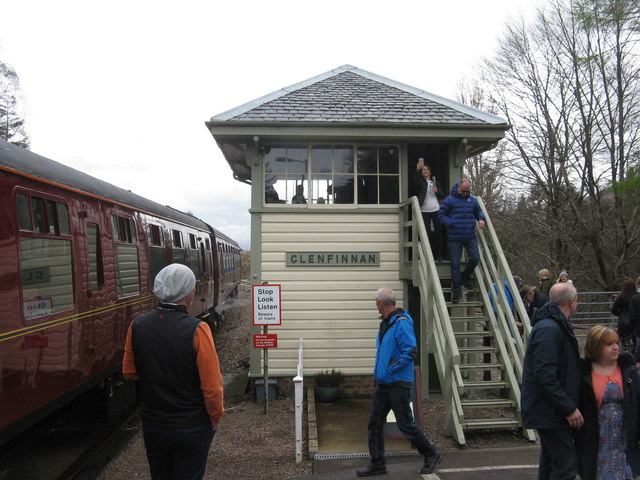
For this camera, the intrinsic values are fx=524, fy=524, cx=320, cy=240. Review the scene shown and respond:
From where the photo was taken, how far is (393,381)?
4.75 m

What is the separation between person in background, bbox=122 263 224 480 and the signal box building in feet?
Result: 17.4

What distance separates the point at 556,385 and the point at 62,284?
14.5ft

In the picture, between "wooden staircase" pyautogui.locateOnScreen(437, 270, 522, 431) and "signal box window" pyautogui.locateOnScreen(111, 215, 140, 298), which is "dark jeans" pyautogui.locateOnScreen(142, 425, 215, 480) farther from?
"signal box window" pyautogui.locateOnScreen(111, 215, 140, 298)

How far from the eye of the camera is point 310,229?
8.57 meters

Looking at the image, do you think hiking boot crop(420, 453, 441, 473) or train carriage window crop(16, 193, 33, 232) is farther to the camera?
hiking boot crop(420, 453, 441, 473)

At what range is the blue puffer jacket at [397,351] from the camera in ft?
15.3

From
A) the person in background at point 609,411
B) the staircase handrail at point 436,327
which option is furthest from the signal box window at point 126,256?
the person in background at point 609,411

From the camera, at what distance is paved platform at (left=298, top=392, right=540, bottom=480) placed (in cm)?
495

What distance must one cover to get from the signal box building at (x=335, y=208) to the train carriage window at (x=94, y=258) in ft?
8.58

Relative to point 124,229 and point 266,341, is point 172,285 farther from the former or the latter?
point 124,229

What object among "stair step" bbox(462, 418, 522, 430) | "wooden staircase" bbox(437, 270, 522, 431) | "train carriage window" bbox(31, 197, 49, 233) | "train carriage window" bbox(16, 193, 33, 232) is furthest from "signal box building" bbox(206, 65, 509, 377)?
"train carriage window" bbox(16, 193, 33, 232)

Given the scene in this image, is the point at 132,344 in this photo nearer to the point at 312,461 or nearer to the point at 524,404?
the point at 524,404

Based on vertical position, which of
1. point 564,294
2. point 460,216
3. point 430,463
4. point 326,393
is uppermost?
point 460,216

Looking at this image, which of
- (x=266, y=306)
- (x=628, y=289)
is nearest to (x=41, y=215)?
(x=266, y=306)
